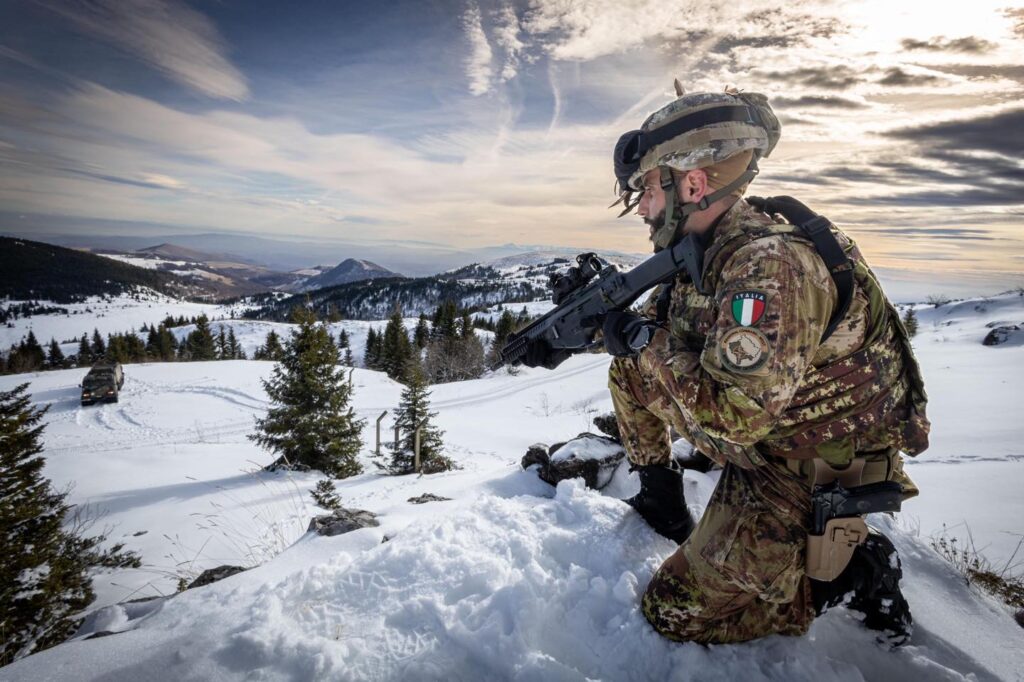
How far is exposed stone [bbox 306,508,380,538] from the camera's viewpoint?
375cm

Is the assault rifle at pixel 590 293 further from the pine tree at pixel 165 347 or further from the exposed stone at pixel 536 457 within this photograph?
the pine tree at pixel 165 347

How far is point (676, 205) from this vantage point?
286 centimetres

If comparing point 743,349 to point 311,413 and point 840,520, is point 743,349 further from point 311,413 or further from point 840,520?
point 311,413

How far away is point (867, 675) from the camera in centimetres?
229

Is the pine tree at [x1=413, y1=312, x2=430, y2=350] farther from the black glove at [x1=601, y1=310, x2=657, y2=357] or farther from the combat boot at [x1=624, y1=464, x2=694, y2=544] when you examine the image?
the black glove at [x1=601, y1=310, x2=657, y2=357]

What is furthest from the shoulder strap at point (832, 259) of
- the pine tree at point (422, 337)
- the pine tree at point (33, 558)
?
the pine tree at point (422, 337)

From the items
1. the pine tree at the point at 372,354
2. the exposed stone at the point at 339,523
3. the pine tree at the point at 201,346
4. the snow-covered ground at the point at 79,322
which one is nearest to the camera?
the exposed stone at the point at 339,523

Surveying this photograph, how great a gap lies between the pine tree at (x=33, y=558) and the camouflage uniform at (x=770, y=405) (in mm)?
6165

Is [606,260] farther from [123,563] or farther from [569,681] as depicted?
[123,563]

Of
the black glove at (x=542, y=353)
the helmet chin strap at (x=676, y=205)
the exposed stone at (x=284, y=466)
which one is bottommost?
the exposed stone at (x=284, y=466)

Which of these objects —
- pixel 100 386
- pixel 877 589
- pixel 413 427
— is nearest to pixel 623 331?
pixel 877 589

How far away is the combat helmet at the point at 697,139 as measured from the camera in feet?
8.62

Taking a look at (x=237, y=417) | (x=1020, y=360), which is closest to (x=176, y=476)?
(x=237, y=417)

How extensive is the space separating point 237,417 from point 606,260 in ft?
106
